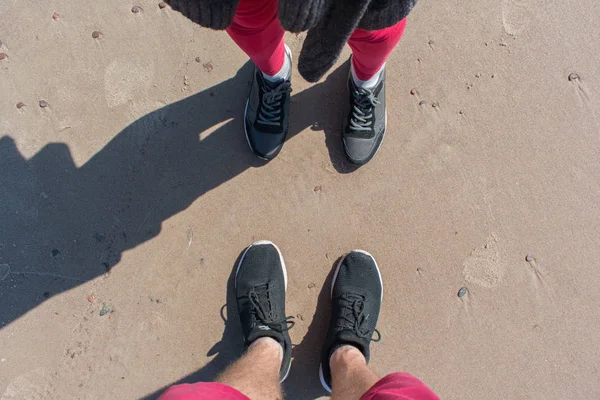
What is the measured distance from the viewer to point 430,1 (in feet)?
6.34

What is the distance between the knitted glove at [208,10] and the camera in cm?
89

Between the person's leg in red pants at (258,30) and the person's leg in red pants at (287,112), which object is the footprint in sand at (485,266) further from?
the person's leg in red pants at (258,30)

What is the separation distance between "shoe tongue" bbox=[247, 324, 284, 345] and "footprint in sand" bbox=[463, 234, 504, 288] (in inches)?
34.9

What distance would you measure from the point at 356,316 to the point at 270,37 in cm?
121

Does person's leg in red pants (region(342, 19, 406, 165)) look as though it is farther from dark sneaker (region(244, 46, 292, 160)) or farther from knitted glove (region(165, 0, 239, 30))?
knitted glove (region(165, 0, 239, 30))

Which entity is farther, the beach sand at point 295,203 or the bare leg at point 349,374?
the beach sand at point 295,203

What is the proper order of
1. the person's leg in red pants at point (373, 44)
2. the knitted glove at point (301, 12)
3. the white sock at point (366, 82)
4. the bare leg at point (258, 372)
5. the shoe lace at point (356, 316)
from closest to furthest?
the knitted glove at point (301, 12) → the person's leg in red pants at point (373, 44) → the bare leg at point (258, 372) → the white sock at point (366, 82) → the shoe lace at point (356, 316)

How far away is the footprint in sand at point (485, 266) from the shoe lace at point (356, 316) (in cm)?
50

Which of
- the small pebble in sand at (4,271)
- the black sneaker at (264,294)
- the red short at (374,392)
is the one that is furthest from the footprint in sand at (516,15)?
the small pebble in sand at (4,271)

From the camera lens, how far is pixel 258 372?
162 centimetres

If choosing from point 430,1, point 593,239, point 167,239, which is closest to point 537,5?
point 430,1

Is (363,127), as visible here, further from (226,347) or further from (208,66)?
(226,347)

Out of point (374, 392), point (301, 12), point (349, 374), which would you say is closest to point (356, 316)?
point (349, 374)

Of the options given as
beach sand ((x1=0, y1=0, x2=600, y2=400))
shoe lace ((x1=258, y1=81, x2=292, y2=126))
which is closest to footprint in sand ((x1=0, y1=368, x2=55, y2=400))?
beach sand ((x1=0, y1=0, x2=600, y2=400))
